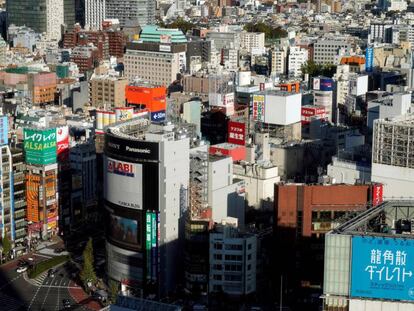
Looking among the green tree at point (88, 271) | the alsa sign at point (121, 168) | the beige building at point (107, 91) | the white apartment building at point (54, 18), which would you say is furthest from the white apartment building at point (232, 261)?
the white apartment building at point (54, 18)

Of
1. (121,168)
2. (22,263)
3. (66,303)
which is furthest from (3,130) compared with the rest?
(66,303)

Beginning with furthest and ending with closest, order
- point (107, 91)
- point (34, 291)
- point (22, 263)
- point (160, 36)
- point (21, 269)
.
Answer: point (160, 36), point (107, 91), point (22, 263), point (21, 269), point (34, 291)

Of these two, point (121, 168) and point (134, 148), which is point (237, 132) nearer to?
point (121, 168)

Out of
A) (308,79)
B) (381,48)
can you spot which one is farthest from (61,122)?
(381,48)

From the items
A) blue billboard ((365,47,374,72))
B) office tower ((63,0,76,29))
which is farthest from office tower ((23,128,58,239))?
office tower ((63,0,76,29))

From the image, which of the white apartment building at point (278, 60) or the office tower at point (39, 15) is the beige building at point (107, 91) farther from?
the office tower at point (39, 15)

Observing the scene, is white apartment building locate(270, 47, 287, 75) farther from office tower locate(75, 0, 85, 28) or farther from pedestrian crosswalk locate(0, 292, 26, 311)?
pedestrian crosswalk locate(0, 292, 26, 311)

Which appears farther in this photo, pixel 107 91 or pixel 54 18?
pixel 54 18

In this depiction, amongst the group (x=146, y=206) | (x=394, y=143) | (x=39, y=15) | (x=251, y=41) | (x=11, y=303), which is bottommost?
(x=11, y=303)
